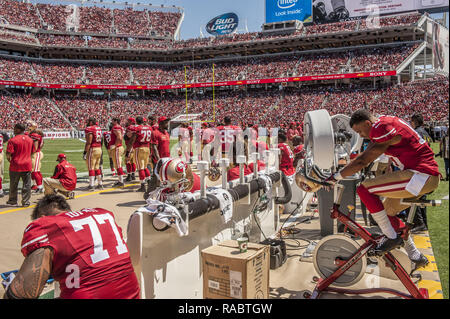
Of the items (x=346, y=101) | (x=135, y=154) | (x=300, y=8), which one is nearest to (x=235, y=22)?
(x=300, y=8)

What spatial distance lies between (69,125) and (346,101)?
99.5 feet

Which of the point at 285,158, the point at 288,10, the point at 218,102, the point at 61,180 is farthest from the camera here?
the point at 288,10

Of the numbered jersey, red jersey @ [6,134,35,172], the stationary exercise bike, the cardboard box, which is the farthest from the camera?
the numbered jersey

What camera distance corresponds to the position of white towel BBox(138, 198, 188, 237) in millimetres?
2729

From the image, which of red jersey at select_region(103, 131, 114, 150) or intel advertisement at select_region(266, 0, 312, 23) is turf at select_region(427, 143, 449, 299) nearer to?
red jersey at select_region(103, 131, 114, 150)

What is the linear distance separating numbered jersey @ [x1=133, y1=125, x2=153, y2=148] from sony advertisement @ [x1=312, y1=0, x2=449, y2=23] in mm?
38820

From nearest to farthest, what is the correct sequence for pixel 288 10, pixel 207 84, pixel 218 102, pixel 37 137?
pixel 37 137 < pixel 218 102 < pixel 207 84 < pixel 288 10

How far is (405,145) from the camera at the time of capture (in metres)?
3.15

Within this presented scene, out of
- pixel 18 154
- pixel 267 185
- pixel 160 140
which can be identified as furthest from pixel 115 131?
pixel 267 185

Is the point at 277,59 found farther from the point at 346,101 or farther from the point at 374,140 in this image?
the point at 374,140

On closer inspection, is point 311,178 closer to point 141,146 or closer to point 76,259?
point 76,259

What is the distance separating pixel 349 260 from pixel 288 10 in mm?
49158

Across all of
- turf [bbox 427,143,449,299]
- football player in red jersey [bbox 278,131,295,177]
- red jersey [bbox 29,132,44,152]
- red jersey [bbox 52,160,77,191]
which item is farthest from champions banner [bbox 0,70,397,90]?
red jersey [bbox 52,160,77,191]

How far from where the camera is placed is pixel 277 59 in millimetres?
45469
